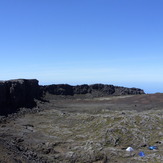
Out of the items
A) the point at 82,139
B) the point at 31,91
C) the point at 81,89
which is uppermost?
the point at 81,89

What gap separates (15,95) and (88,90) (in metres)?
53.6

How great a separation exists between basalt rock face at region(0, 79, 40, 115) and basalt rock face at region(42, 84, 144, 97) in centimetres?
2125

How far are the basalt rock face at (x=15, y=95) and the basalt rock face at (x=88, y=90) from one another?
21.3m

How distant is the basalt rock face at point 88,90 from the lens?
398 feet

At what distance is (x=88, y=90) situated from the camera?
419ft

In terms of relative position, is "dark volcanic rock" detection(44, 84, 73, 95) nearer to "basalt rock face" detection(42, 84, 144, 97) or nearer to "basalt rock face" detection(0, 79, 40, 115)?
"basalt rock face" detection(42, 84, 144, 97)

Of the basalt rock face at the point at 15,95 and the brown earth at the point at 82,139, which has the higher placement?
the basalt rock face at the point at 15,95

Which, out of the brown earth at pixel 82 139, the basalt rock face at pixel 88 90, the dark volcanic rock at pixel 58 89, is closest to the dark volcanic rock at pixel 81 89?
the basalt rock face at pixel 88 90

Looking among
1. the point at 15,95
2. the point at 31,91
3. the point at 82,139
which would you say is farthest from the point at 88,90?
the point at 82,139

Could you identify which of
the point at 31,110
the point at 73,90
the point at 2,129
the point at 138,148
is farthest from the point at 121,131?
the point at 73,90

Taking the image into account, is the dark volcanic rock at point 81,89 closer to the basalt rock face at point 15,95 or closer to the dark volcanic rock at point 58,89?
the dark volcanic rock at point 58,89

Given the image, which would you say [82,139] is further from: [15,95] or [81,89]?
[81,89]

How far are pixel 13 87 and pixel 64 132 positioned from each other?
136 feet

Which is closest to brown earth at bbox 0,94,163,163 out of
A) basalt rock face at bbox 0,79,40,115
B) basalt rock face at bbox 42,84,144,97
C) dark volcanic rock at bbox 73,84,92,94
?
basalt rock face at bbox 0,79,40,115
